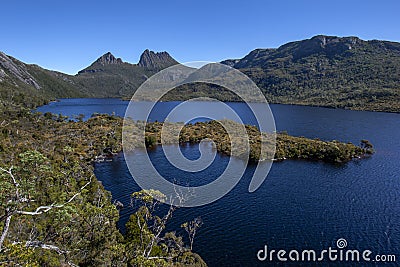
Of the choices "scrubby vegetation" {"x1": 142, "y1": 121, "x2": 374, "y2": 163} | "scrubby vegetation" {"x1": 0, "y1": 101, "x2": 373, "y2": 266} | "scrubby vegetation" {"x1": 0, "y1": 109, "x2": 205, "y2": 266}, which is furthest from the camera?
"scrubby vegetation" {"x1": 142, "y1": 121, "x2": 374, "y2": 163}

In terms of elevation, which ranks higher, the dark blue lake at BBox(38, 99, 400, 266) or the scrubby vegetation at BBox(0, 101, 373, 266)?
the scrubby vegetation at BBox(0, 101, 373, 266)

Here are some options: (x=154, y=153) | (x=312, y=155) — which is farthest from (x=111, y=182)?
Answer: (x=312, y=155)

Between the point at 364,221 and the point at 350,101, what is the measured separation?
585 feet

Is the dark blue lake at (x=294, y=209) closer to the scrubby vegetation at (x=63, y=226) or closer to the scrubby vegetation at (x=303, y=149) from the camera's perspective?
the scrubby vegetation at (x=303, y=149)

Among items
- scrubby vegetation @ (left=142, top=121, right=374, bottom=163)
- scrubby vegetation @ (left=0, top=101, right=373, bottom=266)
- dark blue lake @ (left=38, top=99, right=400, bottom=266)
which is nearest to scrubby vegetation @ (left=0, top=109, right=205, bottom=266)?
scrubby vegetation @ (left=0, top=101, right=373, bottom=266)

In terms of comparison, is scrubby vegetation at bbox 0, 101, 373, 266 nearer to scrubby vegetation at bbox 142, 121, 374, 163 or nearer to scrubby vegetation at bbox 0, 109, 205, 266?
scrubby vegetation at bbox 0, 109, 205, 266

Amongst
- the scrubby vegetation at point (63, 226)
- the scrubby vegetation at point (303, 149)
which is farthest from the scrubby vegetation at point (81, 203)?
the scrubby vegetation at point (303, 149)

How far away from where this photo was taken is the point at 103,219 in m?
16.6

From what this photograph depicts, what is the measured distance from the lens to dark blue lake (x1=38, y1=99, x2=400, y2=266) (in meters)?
29.3

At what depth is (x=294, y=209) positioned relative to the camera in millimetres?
37219

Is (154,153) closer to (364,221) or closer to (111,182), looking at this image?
(111,182)

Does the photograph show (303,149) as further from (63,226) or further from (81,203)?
(63,226)

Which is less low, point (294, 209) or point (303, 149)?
point (303, 149)

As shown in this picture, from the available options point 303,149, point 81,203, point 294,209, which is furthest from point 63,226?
point 303,149
